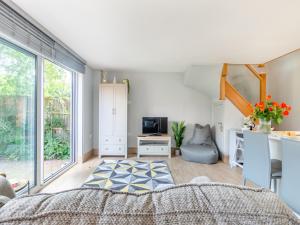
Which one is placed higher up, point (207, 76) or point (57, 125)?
point (207, 76)

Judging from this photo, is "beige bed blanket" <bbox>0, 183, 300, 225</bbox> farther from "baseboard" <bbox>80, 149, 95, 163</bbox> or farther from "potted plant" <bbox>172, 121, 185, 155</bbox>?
"potted plant" <bbox>172, 121, 185, 155</bbox>

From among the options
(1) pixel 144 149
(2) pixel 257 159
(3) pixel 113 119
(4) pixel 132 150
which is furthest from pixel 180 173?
(3) pixel 113 119

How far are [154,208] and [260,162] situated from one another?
82.4 inches

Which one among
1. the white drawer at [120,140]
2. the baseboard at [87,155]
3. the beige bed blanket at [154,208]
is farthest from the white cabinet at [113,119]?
the beige bed blanket at [154,208]

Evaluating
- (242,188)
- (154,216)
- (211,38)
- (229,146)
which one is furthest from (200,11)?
(229,146)

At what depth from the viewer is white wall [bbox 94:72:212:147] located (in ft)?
18.4

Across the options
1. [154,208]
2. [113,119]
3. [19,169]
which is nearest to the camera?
[154,208]

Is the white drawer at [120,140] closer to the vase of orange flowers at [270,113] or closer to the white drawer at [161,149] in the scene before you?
the white drawer at [161,149]

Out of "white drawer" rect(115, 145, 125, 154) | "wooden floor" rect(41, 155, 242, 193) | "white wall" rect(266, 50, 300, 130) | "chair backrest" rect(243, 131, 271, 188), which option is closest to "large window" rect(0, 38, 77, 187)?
"wooden floor" rect(41, 155, 242, 193)

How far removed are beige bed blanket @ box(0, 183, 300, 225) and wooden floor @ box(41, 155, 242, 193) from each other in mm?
2716

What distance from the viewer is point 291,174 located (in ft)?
5.89

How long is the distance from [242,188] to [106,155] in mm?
4823

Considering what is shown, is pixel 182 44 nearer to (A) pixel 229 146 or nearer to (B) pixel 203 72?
(B) pixel 203 72

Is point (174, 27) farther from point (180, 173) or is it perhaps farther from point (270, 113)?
point (180, 173)
